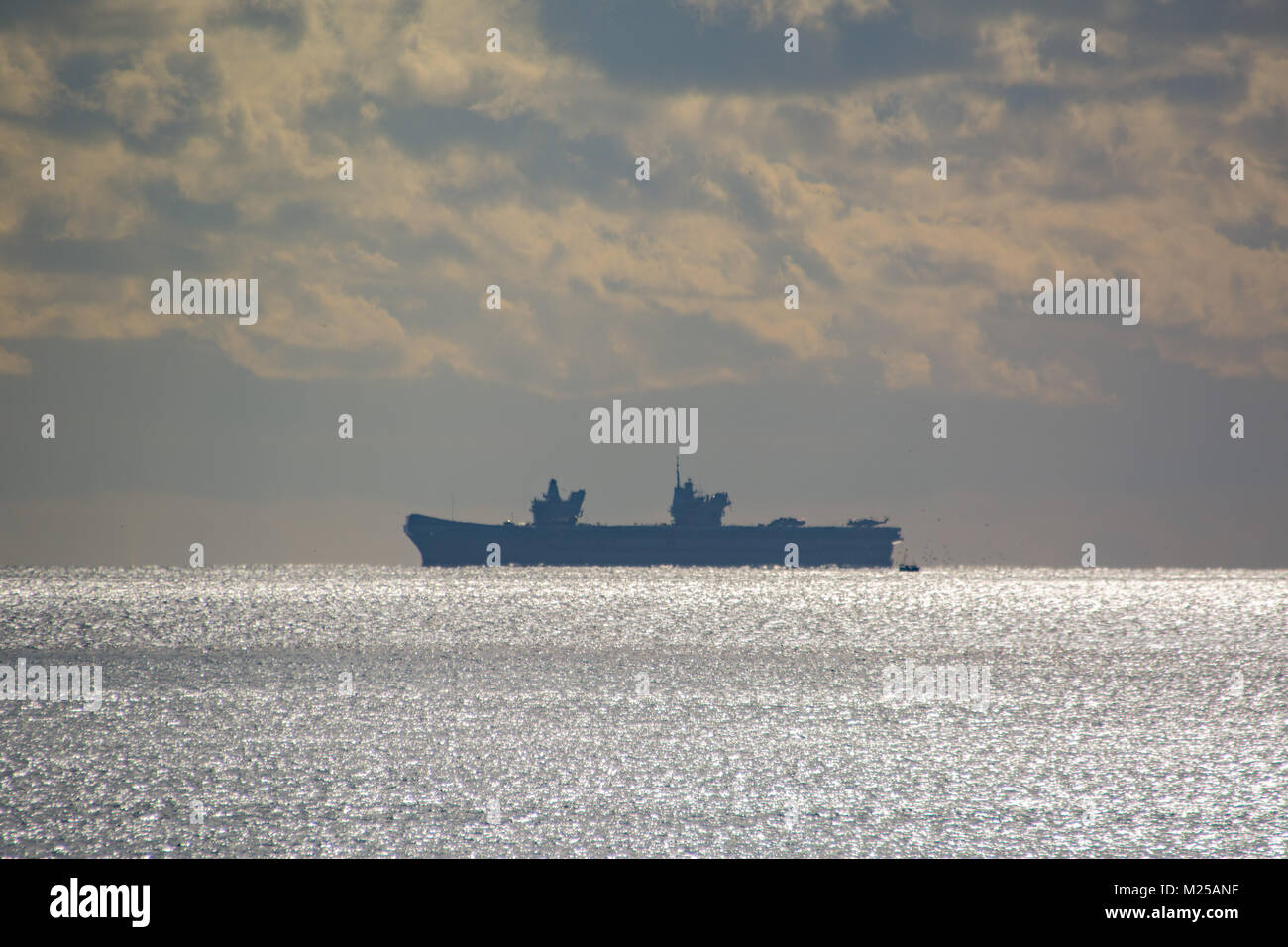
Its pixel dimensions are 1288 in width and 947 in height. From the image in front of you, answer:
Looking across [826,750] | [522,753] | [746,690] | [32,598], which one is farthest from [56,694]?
[32,598]

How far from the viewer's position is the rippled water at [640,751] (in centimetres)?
2034

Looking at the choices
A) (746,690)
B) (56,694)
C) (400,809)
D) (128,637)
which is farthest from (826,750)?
(128,637)

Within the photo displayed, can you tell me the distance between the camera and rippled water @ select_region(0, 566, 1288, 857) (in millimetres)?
20344

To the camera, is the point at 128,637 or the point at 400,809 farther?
the point at 128,637

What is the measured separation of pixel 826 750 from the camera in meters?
29.9

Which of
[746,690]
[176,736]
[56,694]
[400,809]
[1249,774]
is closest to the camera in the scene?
[400,809]

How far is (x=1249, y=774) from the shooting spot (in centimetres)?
2717

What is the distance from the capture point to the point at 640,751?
29.9m

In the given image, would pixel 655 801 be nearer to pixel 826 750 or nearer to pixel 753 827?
pixel 753 827

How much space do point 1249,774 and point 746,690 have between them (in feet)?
67.8

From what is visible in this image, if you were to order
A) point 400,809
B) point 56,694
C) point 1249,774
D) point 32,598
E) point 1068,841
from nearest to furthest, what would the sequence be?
point 1068,841, point 400,809, point 1249,774, point 56,694, point 32,598
